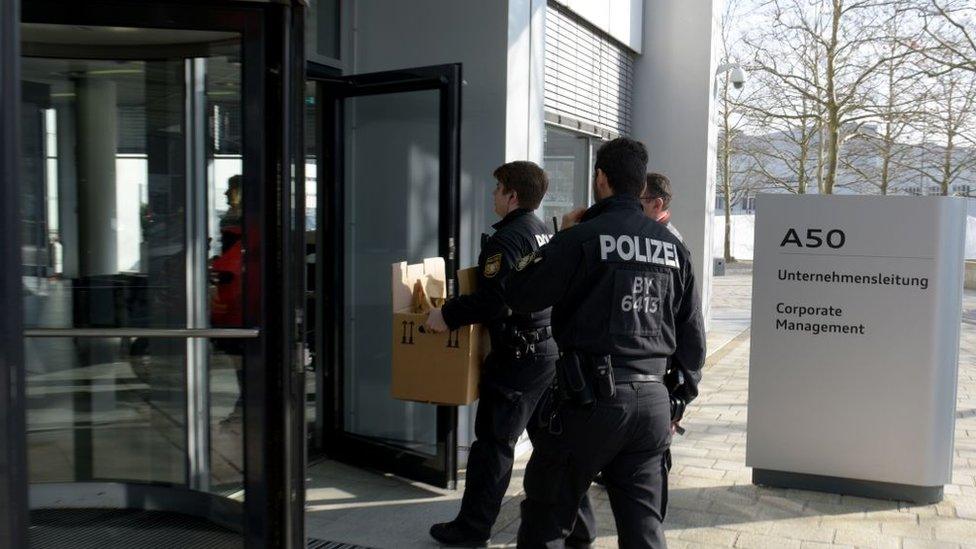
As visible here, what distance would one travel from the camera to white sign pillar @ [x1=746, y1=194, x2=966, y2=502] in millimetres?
5309

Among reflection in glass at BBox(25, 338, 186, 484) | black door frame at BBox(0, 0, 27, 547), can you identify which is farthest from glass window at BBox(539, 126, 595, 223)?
black door frame at BBox(0, 0, 27, 547)

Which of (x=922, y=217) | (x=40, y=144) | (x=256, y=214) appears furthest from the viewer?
(x=922, y=217)

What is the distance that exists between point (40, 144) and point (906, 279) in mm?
4530

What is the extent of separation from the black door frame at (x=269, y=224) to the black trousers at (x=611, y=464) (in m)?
0.88

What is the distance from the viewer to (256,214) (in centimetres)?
340

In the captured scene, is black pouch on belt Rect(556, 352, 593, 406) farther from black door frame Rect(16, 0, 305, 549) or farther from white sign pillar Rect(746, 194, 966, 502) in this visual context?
white sign pillar Rect(746, 194, 966, 502)

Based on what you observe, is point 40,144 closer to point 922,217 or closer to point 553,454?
point 553,454

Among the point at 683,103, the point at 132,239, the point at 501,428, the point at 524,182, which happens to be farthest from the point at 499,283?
the point at 683,103

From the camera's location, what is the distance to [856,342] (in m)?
5.45

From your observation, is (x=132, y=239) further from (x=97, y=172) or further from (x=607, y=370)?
(x=607, y=370)

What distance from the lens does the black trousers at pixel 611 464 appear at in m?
3.38

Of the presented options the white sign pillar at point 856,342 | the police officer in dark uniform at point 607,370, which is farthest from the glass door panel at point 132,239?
the white sign pillar at point 856,342

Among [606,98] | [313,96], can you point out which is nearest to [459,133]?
[313,96]

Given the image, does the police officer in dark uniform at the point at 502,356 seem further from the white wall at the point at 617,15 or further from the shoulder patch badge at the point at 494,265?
the white wall at the point at 617,15
